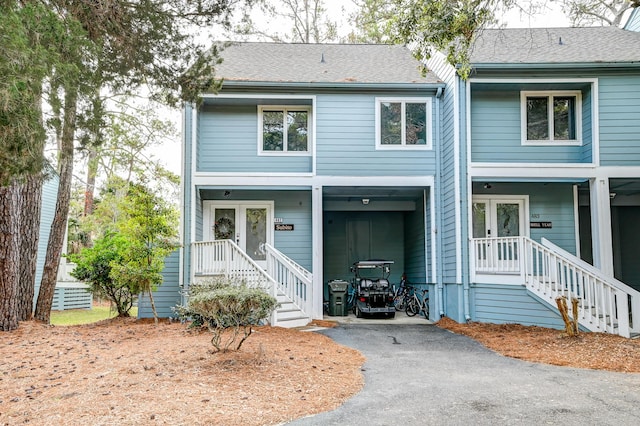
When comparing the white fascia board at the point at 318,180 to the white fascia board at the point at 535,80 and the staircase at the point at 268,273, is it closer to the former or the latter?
the staircase at the point at 268,273

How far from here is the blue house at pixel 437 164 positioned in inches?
418

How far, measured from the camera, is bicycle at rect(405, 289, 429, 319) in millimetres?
12183

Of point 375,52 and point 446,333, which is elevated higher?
point 375,52

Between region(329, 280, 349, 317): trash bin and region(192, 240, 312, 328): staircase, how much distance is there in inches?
48.5

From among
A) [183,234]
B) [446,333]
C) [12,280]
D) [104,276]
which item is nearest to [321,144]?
[183,234]

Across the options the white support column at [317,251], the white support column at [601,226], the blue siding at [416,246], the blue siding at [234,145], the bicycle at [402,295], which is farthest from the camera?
the bicycle at [402,295]

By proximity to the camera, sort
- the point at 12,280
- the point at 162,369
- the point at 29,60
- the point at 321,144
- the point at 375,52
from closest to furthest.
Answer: the point at 29,60, the point at 162,369, the point at 12,280, the point at 321,144, the point at 375,52

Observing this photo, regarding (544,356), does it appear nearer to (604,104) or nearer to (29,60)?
(604,104)

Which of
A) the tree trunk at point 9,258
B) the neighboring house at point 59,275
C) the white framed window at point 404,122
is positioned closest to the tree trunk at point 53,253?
the tree trunk at point 9,258

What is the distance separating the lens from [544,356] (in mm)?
7152

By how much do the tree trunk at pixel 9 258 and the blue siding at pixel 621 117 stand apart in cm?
1253

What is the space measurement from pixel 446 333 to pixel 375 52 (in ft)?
29.2

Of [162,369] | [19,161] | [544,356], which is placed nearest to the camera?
[19,161]

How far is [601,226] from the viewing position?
34.9 ft
